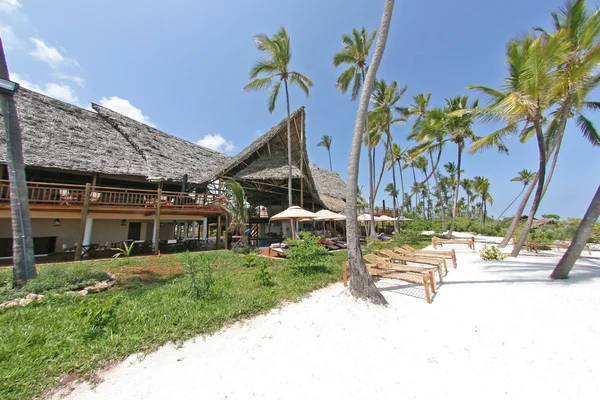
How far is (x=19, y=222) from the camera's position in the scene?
16.0 ft

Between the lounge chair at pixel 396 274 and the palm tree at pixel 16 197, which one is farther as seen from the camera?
the lounge chair at pixel 396 274

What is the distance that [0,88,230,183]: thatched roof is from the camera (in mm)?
10680

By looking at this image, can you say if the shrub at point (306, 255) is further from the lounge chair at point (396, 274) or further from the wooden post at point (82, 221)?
the wooden post at point (82, 221)

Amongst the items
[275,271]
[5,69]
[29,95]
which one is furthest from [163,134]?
[275,271]

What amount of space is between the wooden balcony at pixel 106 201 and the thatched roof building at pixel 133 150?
4.50 feet

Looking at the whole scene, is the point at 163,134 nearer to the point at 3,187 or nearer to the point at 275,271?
the point at 3,187

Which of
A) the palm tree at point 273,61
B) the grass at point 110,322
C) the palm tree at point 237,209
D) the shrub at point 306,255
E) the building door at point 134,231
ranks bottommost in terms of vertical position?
the grass at point 110,322

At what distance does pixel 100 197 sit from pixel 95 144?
470cm

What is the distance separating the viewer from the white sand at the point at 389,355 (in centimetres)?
226

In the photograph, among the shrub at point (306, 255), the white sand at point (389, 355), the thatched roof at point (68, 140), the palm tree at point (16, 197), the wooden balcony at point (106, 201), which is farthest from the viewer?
the thatched roof at point (68, 140)

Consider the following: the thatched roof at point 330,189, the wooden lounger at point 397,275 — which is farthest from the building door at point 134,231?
the wooden lounger at point 397,275

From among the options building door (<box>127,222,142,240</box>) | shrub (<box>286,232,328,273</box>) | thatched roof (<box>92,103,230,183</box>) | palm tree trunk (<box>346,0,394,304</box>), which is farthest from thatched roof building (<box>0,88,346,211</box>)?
palm tree trunk (<box>346,0,394,304</box>)

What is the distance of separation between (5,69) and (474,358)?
9991 millimetres

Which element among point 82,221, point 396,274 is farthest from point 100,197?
point 396,274
